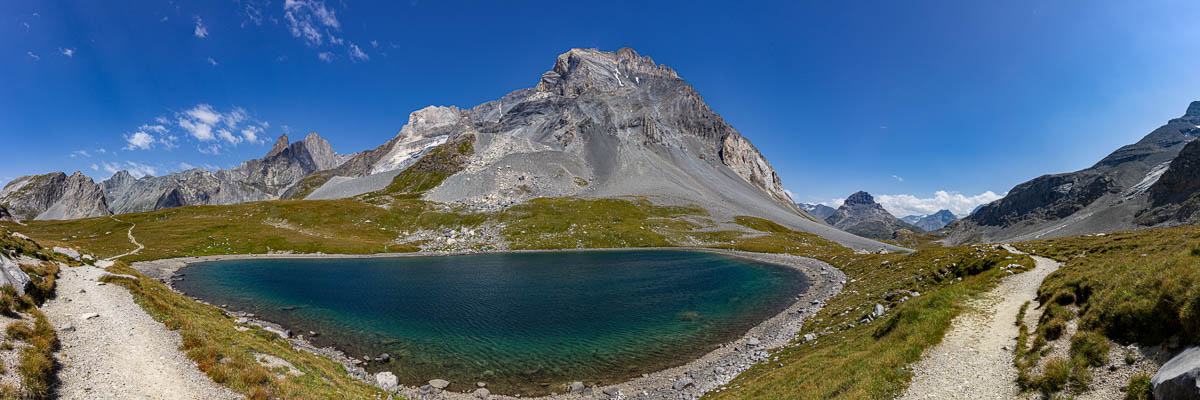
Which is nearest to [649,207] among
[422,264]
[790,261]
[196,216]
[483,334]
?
[790,261]

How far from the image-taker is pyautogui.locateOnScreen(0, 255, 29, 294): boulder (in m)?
18.4

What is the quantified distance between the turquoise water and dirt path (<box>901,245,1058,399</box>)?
16427 mm

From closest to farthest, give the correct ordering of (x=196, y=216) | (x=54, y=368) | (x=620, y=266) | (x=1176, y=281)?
1. (x=1176, y=281)
2. (x=54, y=368)
3. (x=620, y=266)
4. (x=196, y=216)

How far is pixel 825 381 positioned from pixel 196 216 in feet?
654

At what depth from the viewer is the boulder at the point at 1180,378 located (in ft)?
28.7

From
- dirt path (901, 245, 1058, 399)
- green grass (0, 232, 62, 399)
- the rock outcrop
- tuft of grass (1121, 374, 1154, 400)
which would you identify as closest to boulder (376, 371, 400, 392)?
green grass (0, 232, 62, 399)

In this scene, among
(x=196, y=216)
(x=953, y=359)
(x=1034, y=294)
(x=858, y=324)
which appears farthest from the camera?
(x=196, y=216)

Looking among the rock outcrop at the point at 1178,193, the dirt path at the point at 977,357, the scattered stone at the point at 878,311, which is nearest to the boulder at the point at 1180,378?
the dirt path at the point at 977,357

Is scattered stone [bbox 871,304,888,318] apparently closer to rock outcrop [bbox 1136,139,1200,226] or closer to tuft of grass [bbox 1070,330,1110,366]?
tuft of grass [bbox 1070,330,1110,366]

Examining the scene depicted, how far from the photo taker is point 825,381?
1834 cm

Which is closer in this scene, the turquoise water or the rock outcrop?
the turquoise water

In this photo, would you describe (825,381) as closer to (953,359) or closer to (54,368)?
(953,359)

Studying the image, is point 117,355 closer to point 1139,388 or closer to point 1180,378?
point 1180,378

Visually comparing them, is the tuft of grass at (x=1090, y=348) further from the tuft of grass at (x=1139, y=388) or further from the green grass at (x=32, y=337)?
the green grass at (x=32, y=337)
